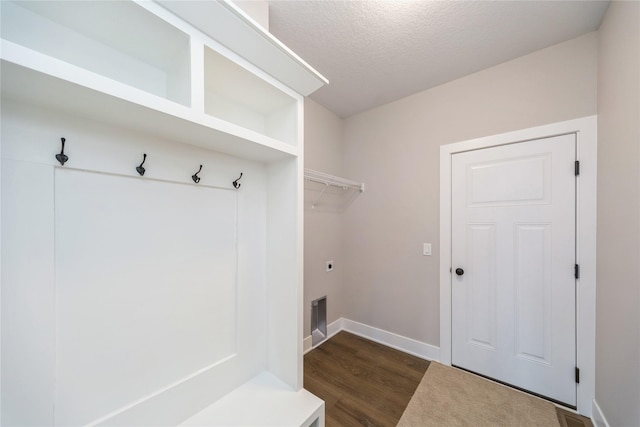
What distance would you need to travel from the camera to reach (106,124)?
0.88 metres

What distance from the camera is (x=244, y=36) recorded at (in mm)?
916

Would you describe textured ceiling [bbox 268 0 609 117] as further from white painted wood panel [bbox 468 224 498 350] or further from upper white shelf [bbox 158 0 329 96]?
white painted wood panel [bbox 468 224 498 350]

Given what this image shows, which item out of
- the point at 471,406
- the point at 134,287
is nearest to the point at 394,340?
the point at 471,406

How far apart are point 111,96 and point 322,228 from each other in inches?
79.5

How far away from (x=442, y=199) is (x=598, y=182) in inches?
36.9

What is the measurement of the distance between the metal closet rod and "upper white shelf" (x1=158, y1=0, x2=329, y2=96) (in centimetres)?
88

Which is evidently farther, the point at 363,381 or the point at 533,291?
the point at 363,381

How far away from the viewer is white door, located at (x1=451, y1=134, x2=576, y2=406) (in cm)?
165

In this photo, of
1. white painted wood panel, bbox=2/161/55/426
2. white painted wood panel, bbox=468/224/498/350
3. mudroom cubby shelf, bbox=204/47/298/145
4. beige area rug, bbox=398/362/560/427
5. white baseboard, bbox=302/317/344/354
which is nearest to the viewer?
white painted wood panel, bbox=2/161/55/426

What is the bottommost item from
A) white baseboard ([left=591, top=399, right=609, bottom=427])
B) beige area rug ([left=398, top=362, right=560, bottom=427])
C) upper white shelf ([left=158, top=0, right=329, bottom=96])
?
beige area rug ([left=398, top=362, right=560, bottom=427])

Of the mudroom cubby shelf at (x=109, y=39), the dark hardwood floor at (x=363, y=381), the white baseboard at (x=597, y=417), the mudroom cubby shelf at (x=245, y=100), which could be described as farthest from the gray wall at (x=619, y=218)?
the mudroom cubby shelf at (x=109, y=39)

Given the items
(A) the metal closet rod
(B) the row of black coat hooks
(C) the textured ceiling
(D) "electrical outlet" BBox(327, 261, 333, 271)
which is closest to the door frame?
(C) the textured ceiling

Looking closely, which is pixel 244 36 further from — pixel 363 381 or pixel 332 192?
pixel 363 381

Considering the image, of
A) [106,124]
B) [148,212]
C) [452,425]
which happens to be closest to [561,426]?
[452,425]
